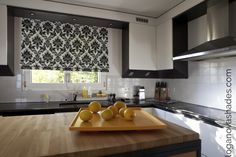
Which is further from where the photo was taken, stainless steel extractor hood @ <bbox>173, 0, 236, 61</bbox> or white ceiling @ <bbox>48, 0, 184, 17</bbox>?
white ceiling @ <bbox>48, 0, 184, 17</bbox>

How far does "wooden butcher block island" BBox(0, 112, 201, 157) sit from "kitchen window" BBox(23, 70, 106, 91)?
1869 mm

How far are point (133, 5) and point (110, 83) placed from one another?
134cm

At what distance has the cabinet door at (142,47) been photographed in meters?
2.91

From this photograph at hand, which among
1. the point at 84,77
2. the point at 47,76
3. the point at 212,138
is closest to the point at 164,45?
the point at 84,77

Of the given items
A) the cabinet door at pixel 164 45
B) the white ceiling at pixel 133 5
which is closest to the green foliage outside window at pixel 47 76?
the white ceiling at pixel 133 5

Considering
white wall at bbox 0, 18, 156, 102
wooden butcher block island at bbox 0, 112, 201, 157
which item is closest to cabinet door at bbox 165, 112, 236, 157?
wooden butcher block island at bbox 0, 112, 201, 157

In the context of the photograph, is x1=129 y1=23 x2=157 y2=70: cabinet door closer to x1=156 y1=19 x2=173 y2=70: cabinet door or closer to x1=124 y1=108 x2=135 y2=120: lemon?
x1=156 y1=19 x2=173 y2=70: cabinet door

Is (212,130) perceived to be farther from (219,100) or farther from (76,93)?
(76,93)

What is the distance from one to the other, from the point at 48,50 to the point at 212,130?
8.09 feet

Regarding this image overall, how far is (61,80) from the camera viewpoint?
288 centimetres

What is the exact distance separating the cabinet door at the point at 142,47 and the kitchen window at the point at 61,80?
2.11ft

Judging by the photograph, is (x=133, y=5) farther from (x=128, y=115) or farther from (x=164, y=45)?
(x=128, y=115)

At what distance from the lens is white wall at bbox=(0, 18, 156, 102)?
102 inches

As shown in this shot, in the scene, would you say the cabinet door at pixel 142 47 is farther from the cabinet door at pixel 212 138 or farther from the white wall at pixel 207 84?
the cabinet door at pixel 212 138
